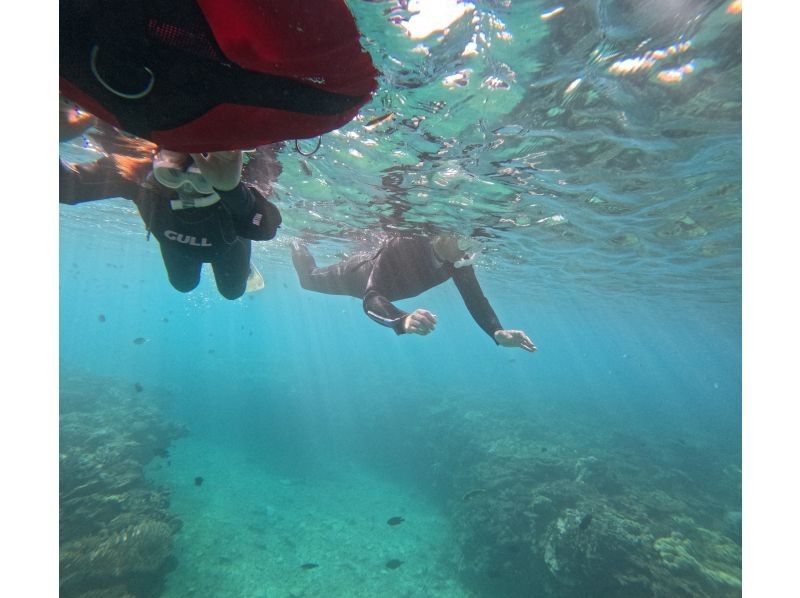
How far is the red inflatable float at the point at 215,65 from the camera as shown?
1369mm

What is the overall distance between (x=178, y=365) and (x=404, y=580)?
4684 cm

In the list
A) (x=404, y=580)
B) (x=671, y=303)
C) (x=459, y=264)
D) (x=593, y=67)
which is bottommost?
(x=404, y=580)

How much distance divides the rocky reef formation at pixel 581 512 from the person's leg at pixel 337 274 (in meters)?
7.56

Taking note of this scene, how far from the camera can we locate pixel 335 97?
172cm

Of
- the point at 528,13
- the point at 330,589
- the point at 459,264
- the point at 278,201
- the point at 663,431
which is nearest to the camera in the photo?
the point at 528,13

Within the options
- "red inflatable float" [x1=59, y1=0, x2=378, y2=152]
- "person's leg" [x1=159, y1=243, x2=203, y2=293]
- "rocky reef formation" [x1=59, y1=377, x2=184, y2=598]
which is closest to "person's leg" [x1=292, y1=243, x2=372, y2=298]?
"person's leg" [x1=159, y1=243, x2=203, y2=293]

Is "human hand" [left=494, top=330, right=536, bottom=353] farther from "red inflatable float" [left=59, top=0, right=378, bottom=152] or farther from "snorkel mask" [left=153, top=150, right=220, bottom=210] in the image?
"red inflatable float" [left=59, top=0, right=378, bottom=152]

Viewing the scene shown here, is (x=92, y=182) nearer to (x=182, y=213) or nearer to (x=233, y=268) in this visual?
(x=182, y=213)

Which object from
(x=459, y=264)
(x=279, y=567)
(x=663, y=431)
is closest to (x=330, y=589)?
(x=279, y=567)

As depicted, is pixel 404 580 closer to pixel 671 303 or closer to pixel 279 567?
pixel 279 567

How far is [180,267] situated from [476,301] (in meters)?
5.76

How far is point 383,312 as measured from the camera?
6.16 meters

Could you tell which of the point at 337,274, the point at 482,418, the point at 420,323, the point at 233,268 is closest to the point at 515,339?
the point at 420,323

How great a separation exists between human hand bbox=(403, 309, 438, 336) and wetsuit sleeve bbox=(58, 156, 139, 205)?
426 centimetres
